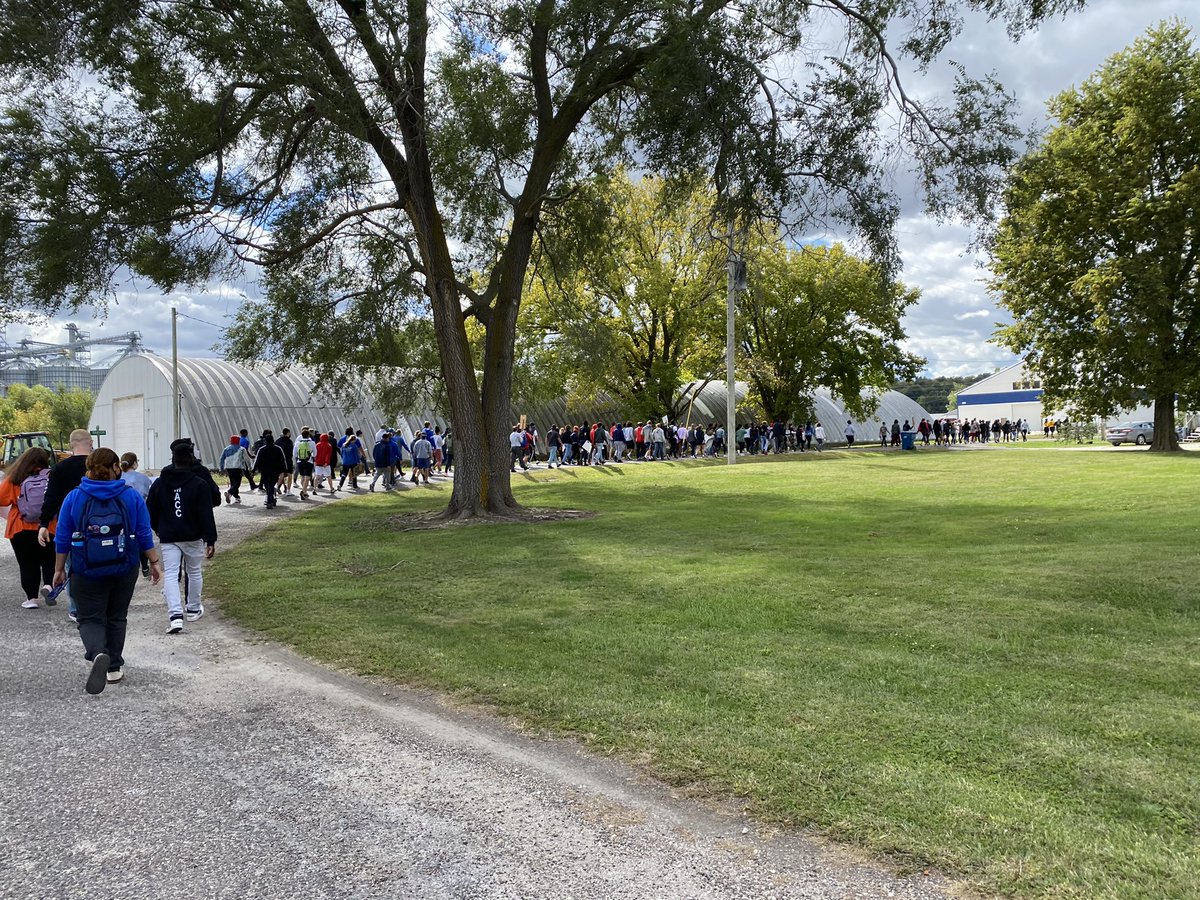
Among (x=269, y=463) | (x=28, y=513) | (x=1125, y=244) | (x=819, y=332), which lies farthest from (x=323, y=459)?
(x=1125, y=244)

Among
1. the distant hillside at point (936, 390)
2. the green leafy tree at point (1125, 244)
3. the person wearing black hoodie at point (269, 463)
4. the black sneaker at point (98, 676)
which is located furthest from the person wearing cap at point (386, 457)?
the distant hillside at point (936, 390)

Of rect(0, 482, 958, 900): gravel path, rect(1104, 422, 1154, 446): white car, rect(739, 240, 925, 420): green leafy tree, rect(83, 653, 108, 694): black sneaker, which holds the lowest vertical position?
rect(0, 482, 958, 900): gravel path

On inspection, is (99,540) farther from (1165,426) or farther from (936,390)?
(936,390)

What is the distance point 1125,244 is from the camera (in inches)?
1297

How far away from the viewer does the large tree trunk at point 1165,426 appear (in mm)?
33469

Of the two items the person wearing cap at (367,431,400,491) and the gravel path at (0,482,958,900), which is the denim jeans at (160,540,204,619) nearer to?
the gravel path at (0,482,958,900)

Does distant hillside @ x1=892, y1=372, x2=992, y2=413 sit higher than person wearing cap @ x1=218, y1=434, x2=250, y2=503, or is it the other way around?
distant hillside @ x1=892, y1=372, x2=992, y2=413

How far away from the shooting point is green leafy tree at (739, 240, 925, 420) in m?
42.7

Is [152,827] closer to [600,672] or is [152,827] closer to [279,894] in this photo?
[279,894]

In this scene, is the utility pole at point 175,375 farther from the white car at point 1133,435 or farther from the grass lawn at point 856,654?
the white car at point 1133,435

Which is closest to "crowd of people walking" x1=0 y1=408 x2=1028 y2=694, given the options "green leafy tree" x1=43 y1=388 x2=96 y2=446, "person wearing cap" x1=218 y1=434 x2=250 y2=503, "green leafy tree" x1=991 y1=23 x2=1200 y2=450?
"person wearing cap" x1=218 y1=434 x2=250 y2=503

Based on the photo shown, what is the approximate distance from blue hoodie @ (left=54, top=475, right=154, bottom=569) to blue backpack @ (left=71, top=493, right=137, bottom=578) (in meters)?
0.03

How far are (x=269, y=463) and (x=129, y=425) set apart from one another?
2666 centimetres

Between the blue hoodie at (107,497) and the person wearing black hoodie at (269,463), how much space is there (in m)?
13.6
